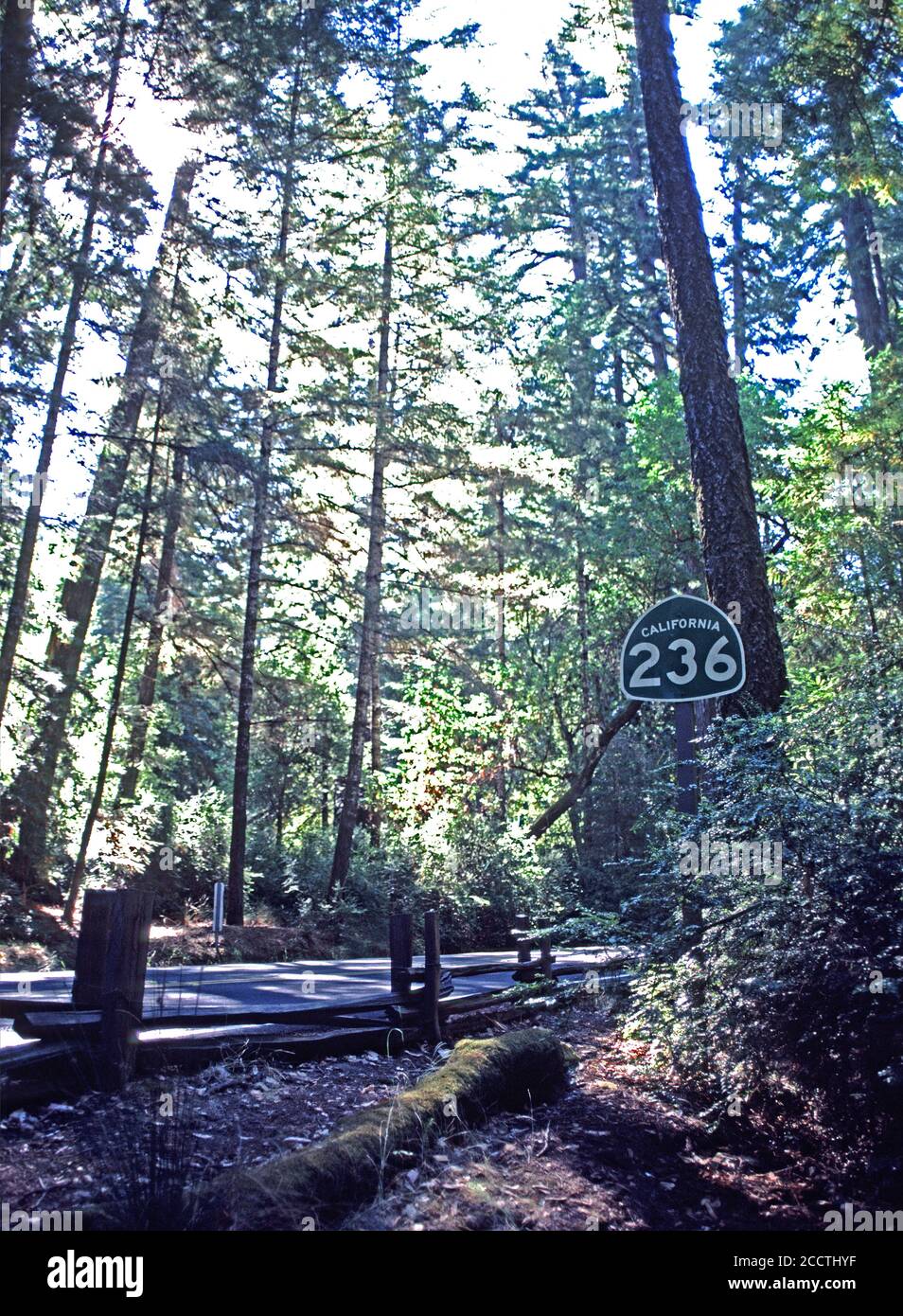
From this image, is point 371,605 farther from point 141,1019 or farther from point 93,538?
point 141,1019

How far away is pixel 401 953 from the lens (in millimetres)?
9164

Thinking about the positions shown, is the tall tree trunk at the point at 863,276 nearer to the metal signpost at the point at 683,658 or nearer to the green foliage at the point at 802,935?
the metal signpost at the point at 683,658

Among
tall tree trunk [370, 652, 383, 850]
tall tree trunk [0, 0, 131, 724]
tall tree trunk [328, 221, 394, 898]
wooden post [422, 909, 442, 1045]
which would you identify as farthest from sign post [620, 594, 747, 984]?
tall tree trunk [370, 652, 383, 850]

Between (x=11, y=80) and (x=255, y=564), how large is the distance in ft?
29.2

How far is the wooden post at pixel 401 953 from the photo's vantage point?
912cm

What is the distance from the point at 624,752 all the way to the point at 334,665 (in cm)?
876

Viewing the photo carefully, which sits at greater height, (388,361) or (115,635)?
(388,361)

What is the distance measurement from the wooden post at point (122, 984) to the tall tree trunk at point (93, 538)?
38.6 feet

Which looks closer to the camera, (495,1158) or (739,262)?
(495,1158)

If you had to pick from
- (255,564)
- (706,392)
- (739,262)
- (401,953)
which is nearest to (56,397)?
(255,564)

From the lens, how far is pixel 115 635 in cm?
3572

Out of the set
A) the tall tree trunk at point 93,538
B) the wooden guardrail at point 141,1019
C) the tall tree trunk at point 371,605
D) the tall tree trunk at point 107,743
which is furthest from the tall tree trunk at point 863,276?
the wooden guardrail at point 141,1019

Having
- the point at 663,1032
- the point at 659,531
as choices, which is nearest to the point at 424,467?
the point at 659,531
